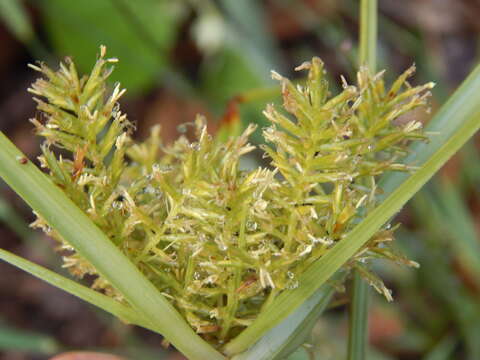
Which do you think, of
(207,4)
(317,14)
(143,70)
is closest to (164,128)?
(143,70)

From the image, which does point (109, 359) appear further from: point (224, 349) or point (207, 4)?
point (207, 4)

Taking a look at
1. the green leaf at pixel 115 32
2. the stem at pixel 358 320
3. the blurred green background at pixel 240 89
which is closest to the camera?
the stem at pixel 358 320

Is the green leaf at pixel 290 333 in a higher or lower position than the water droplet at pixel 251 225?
lower

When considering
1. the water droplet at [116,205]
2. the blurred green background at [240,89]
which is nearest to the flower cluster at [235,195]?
the water droplet at [116,205]

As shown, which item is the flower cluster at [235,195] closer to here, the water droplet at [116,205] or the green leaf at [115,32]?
the water droplet at [116,205]

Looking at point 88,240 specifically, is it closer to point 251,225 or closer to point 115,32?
point 251,225

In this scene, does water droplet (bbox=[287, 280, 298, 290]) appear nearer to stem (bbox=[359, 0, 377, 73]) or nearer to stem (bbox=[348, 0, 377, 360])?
stem (bbox=[348, 0, 377, 360])
